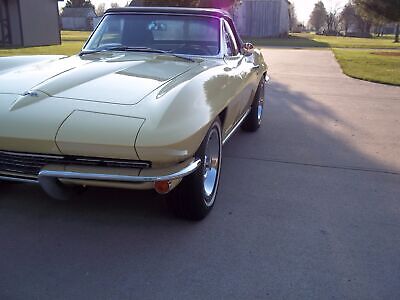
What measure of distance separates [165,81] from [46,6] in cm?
2294

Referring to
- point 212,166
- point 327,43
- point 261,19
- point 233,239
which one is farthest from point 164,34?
point 261,19

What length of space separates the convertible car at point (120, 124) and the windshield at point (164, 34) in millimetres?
436

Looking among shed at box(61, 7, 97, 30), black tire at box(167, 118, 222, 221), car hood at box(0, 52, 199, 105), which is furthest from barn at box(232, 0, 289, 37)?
black tire at box(167, 118, 222, 221)

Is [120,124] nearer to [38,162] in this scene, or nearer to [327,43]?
[38,162]

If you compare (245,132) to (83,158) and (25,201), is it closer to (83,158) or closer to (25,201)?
(25,201)

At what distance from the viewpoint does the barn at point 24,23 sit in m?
21.5

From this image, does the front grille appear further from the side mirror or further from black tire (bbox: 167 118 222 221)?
the side mirror

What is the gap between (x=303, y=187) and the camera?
4047mm

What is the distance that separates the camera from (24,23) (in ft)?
71.5

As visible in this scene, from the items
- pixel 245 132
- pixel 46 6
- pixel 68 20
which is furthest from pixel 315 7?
pixel 245 132

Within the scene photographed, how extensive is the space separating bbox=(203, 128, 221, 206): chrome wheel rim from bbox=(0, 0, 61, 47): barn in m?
20.6

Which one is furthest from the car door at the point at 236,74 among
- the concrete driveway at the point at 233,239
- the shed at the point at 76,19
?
the shed at the point at 76,19

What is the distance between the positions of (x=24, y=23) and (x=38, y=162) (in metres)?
21.5

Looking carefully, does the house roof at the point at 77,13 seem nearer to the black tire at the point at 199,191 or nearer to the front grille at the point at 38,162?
the black tire at the point at 199,191
